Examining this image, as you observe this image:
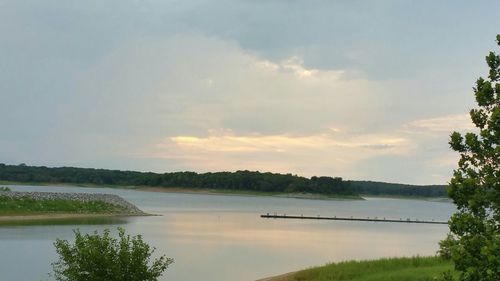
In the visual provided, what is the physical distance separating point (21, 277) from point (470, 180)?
27289 mm

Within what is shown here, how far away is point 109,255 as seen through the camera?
1451 centimetres

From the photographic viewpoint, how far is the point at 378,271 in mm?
25500

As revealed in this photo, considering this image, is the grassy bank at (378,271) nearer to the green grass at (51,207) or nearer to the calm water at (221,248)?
the calm water at (221,248)

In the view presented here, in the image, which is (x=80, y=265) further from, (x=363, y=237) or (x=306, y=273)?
(x=363, y=237)

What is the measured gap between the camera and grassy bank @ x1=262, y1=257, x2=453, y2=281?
2288cm

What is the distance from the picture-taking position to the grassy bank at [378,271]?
75.0 feet

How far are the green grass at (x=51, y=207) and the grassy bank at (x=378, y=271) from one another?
5241cm

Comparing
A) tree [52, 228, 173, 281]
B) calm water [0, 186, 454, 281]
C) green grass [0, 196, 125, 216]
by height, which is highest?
tree [52, 228, 173, 281]

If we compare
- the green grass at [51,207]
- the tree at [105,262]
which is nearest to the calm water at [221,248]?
the green grass at [51,207]

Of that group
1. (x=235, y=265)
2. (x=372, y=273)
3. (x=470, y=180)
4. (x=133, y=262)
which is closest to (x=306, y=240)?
(x=235, y=265)

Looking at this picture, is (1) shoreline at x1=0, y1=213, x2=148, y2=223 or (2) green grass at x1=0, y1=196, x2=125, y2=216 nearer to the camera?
(1) shoreline at x1=0, y1=213, x2=148, y2=223

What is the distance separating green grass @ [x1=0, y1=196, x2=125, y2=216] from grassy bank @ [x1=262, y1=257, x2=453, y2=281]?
52.4m

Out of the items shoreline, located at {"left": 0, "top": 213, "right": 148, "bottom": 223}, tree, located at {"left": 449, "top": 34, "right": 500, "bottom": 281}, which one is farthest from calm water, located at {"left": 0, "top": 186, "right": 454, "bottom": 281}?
tree, located at {"left": 449, "top": 34, "right": 500, "bottom": 281}

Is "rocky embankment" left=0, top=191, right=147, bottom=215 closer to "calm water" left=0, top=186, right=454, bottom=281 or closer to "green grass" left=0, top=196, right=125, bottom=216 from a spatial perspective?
"green grass" left=0, top=196, right=125, bottom=216
